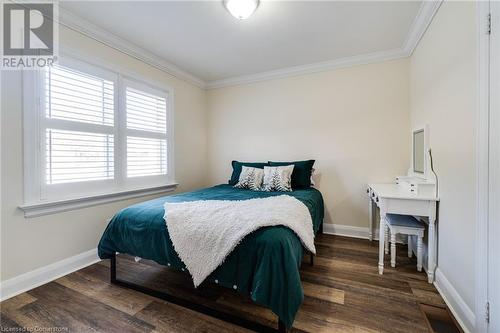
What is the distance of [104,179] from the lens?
2.46 m

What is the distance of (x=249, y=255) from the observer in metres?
1.35

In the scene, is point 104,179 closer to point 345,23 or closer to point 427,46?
point 345,23

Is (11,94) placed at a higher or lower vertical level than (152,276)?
higher

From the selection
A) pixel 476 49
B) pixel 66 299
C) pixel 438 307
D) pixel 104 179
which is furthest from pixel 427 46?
pixel 66 299

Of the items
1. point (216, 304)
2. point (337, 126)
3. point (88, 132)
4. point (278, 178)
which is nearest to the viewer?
point (216, 304)

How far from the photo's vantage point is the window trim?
6.12ft

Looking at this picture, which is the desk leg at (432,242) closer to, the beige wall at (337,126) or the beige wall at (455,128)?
the beige wall at (455,128)

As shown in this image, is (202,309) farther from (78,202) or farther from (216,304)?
(78,202)

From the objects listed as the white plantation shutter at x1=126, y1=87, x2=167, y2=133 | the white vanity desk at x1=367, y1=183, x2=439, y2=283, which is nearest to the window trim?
the white plantation shutter at x1=126, y1=87, x2=167, y2=133

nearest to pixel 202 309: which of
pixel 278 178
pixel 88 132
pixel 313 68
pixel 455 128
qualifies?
pixel 278 178

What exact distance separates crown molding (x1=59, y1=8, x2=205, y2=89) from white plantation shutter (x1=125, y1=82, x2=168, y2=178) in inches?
15.3

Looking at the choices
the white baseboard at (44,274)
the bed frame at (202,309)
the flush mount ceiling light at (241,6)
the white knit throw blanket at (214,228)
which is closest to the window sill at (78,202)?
the white baseboard at (44,274)

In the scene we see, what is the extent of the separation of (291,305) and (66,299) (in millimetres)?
1760

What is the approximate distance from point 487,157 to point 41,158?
3254mm
